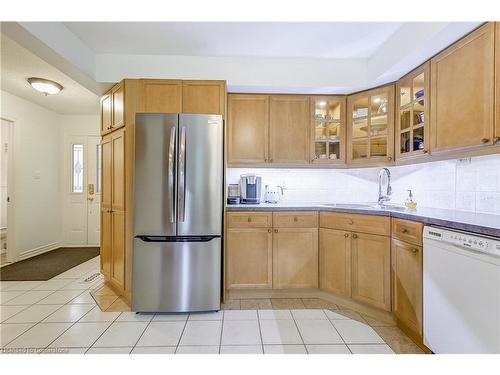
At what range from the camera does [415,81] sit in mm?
2375

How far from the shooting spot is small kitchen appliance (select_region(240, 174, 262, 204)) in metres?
3.03

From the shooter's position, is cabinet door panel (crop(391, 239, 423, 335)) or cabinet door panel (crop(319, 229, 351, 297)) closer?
cabinet door panel (crop(391, 239, 423, 335))

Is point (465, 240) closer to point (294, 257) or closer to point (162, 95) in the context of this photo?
point (294, 257)

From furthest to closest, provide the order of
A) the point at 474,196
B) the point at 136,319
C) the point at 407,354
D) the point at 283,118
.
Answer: the point at 283,118
the point at 136,319
the point at 474,196
the point at 407,354

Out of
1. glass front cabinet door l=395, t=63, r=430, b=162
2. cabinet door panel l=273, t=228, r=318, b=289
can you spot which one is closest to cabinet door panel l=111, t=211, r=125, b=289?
cabinet door panel l=273, t=228, r=318, b=289

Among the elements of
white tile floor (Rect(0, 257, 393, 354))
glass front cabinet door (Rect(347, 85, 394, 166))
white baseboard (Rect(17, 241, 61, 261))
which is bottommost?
white tile floor (Rect(0, 257, 393, 354))

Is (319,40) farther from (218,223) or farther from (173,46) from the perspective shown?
(218,223)

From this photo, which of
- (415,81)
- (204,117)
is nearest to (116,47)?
(204,117)

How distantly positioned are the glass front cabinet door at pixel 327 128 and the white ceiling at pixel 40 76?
9.41 feet

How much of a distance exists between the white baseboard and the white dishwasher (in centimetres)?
509

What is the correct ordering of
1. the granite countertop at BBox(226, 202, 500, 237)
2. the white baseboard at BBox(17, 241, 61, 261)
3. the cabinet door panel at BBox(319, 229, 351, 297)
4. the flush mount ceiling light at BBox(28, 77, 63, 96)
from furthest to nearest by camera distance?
the white baseboard at BBox(17, 241, 61, 261) → the flush mount ceiling light at BBox(28, 77, 63, 96) → the cabinet door panel at BBox(319, 229, 351, 297) → the granite countertop at BBox(226, 202, 500, 237)

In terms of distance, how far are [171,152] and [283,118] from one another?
1.37 metres

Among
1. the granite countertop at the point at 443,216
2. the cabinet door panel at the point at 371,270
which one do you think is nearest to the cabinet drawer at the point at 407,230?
the granite countertop at the point at 443,216

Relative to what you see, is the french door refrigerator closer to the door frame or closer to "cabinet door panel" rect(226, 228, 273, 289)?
"cabinet door panel" rect(226, 228, 273, 289)
